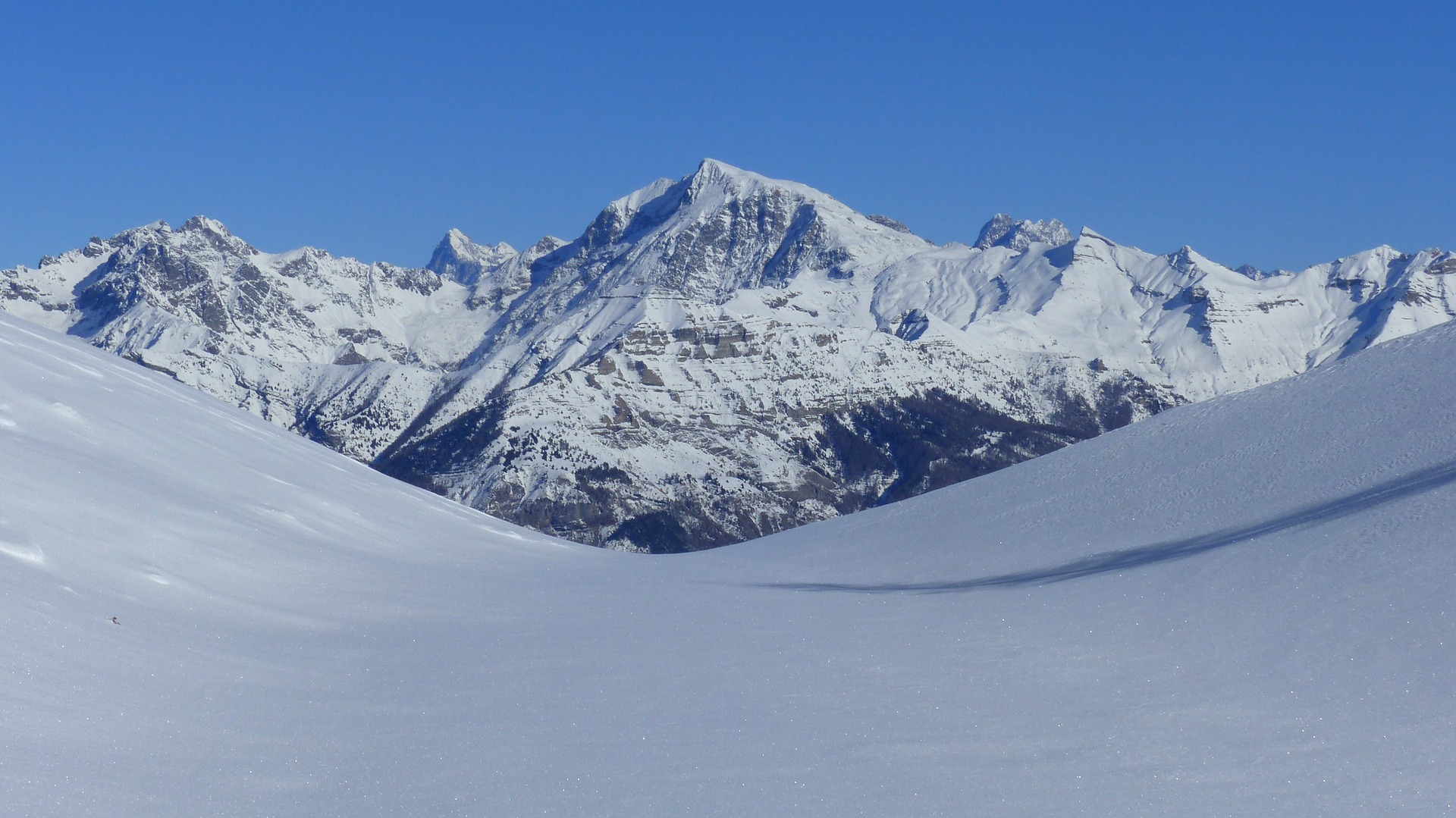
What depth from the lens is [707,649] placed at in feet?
80.6

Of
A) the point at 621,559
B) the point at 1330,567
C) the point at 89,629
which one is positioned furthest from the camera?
the point at 621,559

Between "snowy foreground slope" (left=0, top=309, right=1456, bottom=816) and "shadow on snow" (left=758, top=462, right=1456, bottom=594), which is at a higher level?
"shadow on snow" (left=758, top=462, right=1456, bottom=594)

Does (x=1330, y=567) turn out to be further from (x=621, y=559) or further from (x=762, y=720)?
(x=621, y=559)

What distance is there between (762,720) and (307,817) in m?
6.62

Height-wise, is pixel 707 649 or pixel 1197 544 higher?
pixel 1197 544

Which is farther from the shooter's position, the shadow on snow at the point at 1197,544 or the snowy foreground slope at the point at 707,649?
the shadow on snow at the point at 1197,544

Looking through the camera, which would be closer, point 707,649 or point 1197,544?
point 707,649

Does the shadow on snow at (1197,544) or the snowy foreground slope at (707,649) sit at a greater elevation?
the shadow on snow at (1197,544)

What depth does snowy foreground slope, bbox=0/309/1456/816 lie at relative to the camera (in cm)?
1627

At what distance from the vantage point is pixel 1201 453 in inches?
1599

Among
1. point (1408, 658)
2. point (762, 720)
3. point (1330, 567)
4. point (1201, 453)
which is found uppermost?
point (1201, 453)

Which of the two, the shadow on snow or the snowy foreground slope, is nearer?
the snowy foreground slope

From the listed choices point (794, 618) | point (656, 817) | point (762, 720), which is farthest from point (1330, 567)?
point (656, 817)

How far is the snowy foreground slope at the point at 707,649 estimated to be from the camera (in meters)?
16.3
